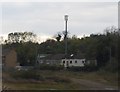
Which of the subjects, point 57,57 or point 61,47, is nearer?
point 57,57

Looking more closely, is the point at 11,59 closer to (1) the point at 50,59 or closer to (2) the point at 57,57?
(2) the point at 57,57

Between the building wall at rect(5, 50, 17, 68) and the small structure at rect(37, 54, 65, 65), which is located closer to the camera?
the building wall at rect(5, 50, 17, 68)

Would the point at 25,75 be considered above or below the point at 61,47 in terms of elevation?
below

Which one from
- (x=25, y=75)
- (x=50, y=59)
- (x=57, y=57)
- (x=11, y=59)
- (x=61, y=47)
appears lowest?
(x=25, y=75)

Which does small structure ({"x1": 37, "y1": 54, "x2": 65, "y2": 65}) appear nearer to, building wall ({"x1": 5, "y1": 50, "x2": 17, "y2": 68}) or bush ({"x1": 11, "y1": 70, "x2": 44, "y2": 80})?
building wall ({"x1": 5, "y1": 50, "x2": 17, "y2": 68})

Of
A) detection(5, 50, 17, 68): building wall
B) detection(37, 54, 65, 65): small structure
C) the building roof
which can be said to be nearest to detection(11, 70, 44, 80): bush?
detection(5, 50, 17, 68): building wall

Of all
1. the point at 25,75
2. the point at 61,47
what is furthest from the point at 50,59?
the point at 25,75

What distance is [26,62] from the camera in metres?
73.2

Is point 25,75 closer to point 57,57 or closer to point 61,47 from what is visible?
point 57,57

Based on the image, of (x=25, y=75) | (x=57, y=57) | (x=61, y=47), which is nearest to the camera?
(x=25, y=75)

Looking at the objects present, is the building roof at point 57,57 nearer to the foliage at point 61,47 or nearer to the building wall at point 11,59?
the foliage at point 61,47

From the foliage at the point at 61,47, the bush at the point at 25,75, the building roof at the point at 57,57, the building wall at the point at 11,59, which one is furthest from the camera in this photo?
the building roof at the point at 57,57

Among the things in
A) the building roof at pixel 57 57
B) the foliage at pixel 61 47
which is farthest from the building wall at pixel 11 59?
the building roof at pixel 57 57

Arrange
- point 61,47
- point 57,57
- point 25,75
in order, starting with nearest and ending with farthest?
point 25,75, point 57,57, point 61,47
